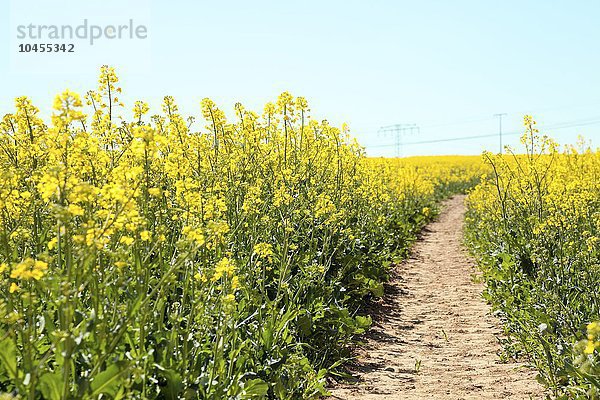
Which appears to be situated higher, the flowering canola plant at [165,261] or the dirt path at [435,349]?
the flowering canola plant at [165,261]

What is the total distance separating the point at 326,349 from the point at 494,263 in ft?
9.63

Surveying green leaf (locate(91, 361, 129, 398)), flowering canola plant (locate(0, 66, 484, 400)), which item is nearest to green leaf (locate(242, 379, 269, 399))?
flowering canola plant (locate(0, 66, 484, 400))

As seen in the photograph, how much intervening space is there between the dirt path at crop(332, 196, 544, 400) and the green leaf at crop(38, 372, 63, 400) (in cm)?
269

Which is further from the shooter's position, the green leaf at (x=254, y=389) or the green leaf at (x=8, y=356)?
the green leaf at (x=254, y=389)

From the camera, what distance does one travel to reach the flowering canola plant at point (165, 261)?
2508mm

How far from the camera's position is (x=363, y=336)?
6430 millimetres

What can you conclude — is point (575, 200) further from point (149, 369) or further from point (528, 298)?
point (149, 369)

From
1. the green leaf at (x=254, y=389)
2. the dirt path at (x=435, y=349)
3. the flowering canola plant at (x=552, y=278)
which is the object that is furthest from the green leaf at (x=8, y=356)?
the dirt path at (x=435, y=349)

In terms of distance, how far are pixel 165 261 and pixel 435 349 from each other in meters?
3.05

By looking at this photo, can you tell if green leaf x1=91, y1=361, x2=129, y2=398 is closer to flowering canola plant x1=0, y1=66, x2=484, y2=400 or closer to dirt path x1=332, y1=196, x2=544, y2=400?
flowering canola plant x1=0, y1=66, x2=484, y2=400

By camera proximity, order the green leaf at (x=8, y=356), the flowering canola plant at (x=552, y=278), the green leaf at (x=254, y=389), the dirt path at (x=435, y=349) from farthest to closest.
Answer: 1. the dirt path at (x=435, y=349)
2. the flowering canola plant at (x=552, y=278)
3. the green leaf at (x=254, y=389)
4. the green leaf at (x=8, y=356)

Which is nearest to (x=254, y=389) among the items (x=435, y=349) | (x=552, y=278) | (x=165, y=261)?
(x=165, y=261)

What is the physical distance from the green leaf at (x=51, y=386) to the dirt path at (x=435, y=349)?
2694 mm

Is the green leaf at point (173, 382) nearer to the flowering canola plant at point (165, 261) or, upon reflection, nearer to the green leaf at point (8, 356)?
the flowering canola plant at point (165, 261)
